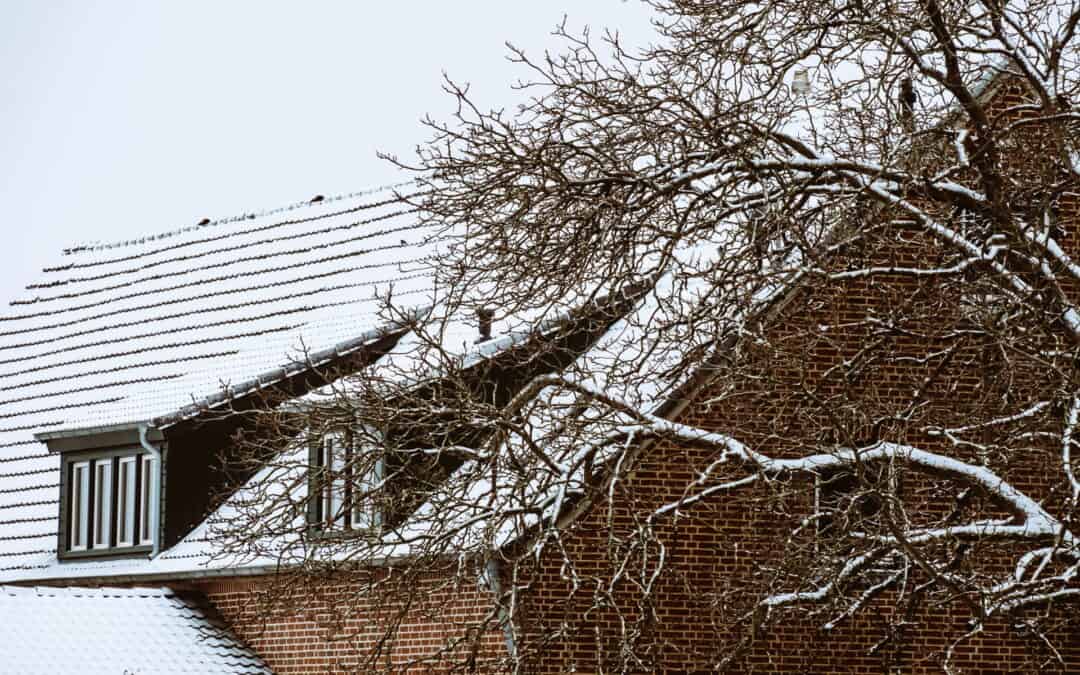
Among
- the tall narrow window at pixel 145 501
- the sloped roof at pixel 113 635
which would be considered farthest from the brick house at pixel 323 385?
the sloped roof at pixel 113 635

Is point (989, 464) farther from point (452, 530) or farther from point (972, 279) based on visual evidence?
point (452, 530)

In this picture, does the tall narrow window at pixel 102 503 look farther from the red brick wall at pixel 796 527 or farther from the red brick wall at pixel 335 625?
the red brick wall at pixel 796 527

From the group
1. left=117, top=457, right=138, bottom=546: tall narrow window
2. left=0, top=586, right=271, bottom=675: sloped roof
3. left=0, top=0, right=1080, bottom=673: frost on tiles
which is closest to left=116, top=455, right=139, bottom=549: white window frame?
left=117, top=457, right=138, bottom=546: tall narrow window

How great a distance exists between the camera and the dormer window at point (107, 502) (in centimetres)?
2227

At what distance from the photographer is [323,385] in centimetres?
2095

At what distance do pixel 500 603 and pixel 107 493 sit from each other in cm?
907

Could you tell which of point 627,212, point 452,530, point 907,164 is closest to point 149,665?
point 452,530

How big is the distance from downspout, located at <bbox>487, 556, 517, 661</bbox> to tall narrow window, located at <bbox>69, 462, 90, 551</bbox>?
20.6 feet

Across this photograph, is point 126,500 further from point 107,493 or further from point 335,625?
point 335,625

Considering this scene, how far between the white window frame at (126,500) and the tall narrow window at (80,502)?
1.26ft

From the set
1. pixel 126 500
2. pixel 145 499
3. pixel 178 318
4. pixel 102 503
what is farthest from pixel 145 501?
pixel 178 318

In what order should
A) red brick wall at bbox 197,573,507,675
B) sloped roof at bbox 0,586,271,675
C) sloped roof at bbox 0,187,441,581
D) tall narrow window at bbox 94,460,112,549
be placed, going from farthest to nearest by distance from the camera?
sloped roof at bbox 0,187,441,581 → tall narrow window at bbox 94,460,112,549 → sloped roof at bbox 0,586,271,675 → red brick wall at bbox 197,573,507,675

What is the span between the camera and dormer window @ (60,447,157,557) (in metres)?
22.3

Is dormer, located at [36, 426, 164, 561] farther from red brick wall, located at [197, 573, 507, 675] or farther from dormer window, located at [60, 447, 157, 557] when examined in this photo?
red brick wall, located at [197, 573, 507, 675]
